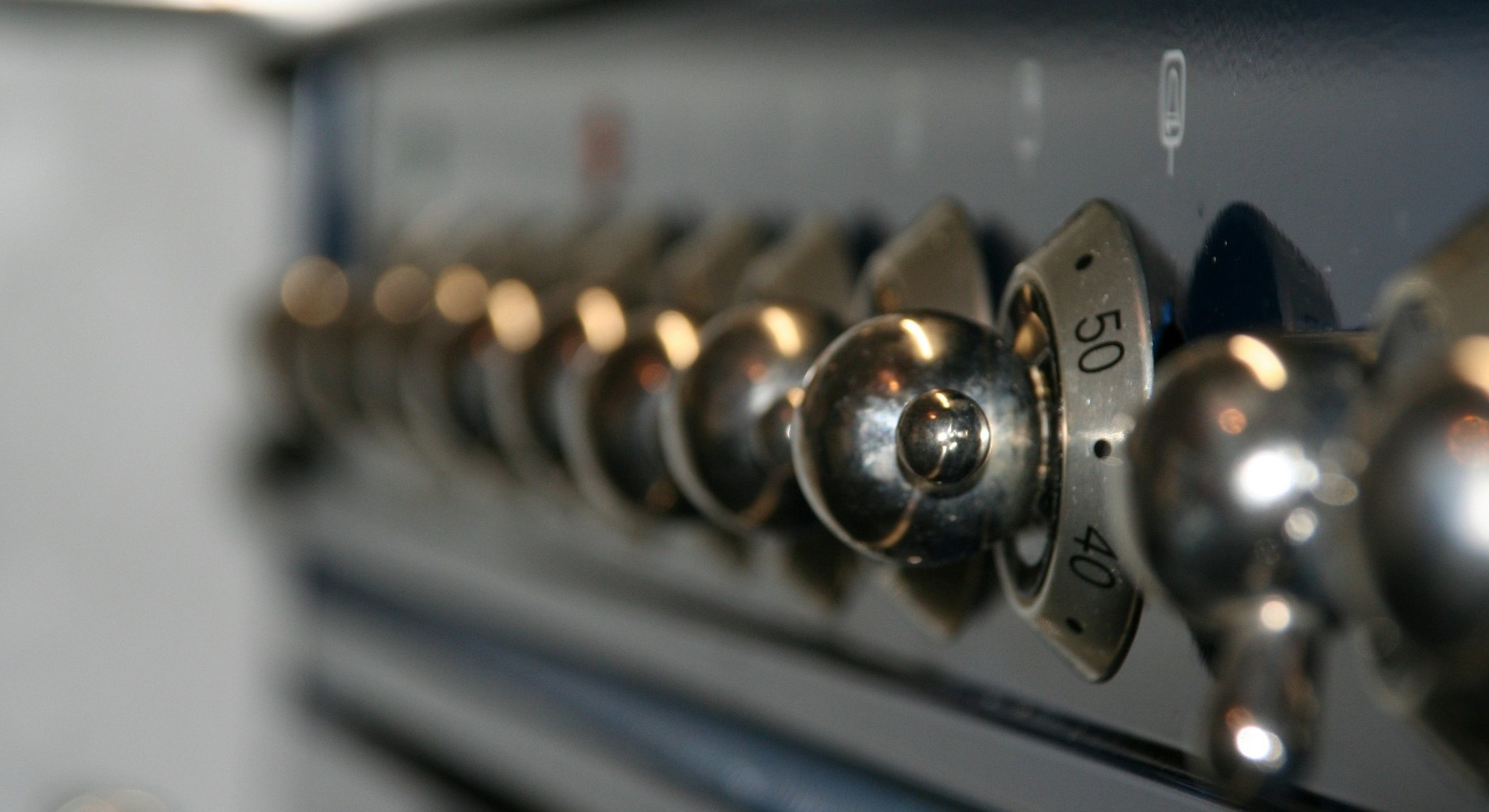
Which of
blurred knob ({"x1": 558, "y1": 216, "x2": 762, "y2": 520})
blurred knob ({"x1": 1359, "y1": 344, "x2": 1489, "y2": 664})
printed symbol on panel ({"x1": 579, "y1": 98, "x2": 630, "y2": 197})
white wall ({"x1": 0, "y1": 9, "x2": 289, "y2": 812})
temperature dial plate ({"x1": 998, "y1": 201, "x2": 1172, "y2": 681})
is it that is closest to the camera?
blurred knob ({"x1": 1359, "y1": 344, "x2": 1489, "y2": 664})

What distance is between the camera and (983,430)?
0.26m

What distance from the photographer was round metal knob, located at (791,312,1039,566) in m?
0.25

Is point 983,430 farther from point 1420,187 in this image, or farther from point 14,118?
point 14,118

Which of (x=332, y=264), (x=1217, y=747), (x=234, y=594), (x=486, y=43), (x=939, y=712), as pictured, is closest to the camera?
(x=1217, y=747)

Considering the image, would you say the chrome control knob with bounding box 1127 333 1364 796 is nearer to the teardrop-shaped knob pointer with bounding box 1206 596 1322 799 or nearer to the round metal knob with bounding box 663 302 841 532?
the teardrop-shaped knob pointer with bounding box 1206 596 1322 799

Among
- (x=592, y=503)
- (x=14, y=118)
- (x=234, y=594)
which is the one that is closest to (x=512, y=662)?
(x=592, y=503)

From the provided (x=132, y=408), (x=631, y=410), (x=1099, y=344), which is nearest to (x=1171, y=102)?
(x=1099, y=344)

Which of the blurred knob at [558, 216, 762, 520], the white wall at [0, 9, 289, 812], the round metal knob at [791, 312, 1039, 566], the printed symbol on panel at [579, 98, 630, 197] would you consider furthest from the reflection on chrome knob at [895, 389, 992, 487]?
the white wall at [0, 9, 289, 812]

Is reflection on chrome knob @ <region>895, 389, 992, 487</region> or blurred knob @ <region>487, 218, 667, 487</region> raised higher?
blurred knob @ <region>487, 218, 667, 487</region>

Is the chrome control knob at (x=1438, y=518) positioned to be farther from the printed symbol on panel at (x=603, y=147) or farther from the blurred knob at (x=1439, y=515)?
the printed symbol on panel at (x=603, y=147)

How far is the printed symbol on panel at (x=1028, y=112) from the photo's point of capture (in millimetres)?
327

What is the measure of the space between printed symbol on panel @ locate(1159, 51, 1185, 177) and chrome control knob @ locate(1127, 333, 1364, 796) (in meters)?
0.08

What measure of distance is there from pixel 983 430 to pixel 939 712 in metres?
0.13

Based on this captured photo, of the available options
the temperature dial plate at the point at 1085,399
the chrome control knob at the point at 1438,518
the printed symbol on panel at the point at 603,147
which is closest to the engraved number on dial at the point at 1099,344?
the temperature dial plate at the point at 1085,399
